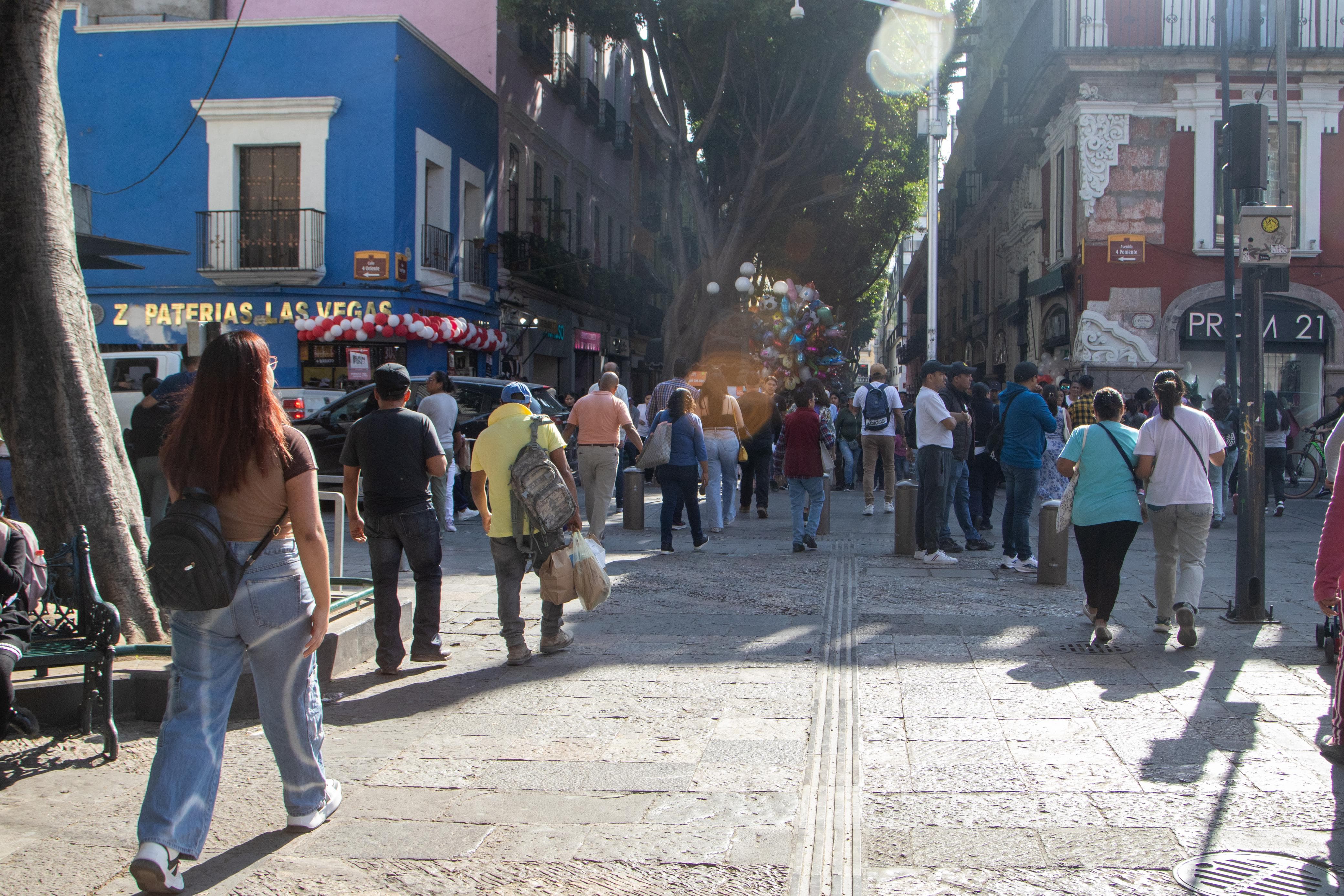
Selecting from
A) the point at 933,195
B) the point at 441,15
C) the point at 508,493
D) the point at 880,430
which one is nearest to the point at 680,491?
the point at 880,430

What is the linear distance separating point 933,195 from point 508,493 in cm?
2018

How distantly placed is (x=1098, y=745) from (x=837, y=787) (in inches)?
48.9

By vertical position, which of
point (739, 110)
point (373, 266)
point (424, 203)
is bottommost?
point (373, 266)

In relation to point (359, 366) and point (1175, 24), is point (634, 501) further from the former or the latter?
point (1175, 24)

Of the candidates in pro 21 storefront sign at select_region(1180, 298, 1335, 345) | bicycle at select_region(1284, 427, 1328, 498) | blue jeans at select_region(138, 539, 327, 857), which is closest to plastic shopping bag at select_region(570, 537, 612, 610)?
blue jeans at select_region(138, 539, 327, 857)

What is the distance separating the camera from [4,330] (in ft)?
18.2

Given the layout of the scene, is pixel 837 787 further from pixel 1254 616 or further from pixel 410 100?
pixel 410 100

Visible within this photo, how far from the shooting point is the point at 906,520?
34.4ft

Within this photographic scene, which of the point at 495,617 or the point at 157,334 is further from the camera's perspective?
the point at 157,334

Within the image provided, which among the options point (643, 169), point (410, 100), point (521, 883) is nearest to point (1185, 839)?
point (521, 883)

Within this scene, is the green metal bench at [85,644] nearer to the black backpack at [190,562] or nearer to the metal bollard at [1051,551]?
the black backpack at [190,562]

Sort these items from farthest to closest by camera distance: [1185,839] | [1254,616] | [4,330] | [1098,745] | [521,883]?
[1254,616], [4,330], [1098,745], [1185,839], [521,883]

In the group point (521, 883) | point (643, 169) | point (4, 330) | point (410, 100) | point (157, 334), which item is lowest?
point (521, 883)

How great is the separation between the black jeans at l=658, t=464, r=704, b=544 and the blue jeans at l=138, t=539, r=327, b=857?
706 cm
